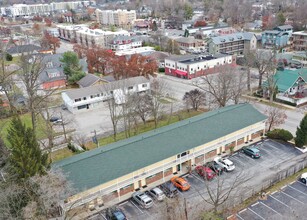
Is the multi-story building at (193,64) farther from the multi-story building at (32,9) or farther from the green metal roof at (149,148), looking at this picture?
the multi-story building at (32,9)

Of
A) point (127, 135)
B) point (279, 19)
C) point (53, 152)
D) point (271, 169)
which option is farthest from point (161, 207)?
point (279, 19)

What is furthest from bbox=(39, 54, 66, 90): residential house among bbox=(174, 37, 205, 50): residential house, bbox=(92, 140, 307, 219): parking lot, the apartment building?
bbox=(92, 140, 307, 219): parking lot

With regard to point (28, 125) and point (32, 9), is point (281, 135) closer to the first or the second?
point (28, 125)

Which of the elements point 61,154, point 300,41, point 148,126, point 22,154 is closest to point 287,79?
point 148,126

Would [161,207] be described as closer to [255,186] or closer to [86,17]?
[255,186]

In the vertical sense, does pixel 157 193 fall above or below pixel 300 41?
below

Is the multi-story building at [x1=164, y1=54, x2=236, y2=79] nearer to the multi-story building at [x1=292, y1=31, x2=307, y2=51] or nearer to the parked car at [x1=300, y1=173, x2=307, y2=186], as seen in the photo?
the multi-story building at [x1=292, y1=31, x2=307, y2=51]
